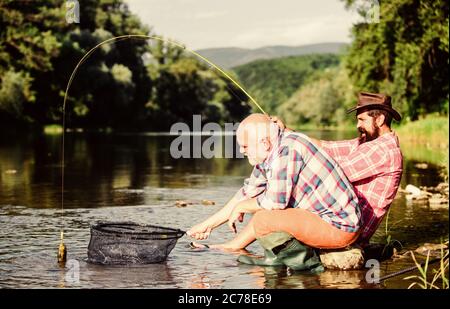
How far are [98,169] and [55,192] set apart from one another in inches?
276

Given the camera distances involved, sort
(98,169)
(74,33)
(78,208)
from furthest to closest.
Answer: (74,33)
(98,169)
(78,208)

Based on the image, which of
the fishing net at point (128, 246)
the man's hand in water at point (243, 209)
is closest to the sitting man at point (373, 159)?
the man's hand in water at point (243, 209)

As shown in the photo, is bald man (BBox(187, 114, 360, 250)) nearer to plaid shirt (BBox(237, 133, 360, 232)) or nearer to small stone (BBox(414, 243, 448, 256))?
plaid shirt (BBox(237, 133, 360, 232))

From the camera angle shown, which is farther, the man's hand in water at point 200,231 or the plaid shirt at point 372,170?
the man's hand in water at point 200,231

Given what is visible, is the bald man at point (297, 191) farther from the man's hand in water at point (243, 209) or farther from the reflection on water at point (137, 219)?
the reflection on water at point (137, 219)

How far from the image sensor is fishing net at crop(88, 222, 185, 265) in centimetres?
751

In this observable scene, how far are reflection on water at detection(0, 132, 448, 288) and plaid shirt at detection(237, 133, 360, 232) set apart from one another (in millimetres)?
599

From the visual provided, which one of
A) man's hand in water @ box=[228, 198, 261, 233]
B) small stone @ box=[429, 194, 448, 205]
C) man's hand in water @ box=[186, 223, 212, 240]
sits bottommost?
small stone @ box=[429, 194, 448, 205]

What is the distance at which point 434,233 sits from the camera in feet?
32.1

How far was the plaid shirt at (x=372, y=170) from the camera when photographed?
727 cm

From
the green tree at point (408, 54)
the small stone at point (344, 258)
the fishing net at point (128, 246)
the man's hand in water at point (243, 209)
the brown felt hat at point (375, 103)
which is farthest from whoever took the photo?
the green tree at point (408, 54)

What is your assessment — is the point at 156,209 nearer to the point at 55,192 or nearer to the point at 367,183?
the point at 55,192

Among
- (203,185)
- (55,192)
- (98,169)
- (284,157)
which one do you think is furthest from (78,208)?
(98,169)

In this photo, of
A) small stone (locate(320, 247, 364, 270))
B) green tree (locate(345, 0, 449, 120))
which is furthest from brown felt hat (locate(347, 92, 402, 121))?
green tree (locate(345, 0, 449, 120))
